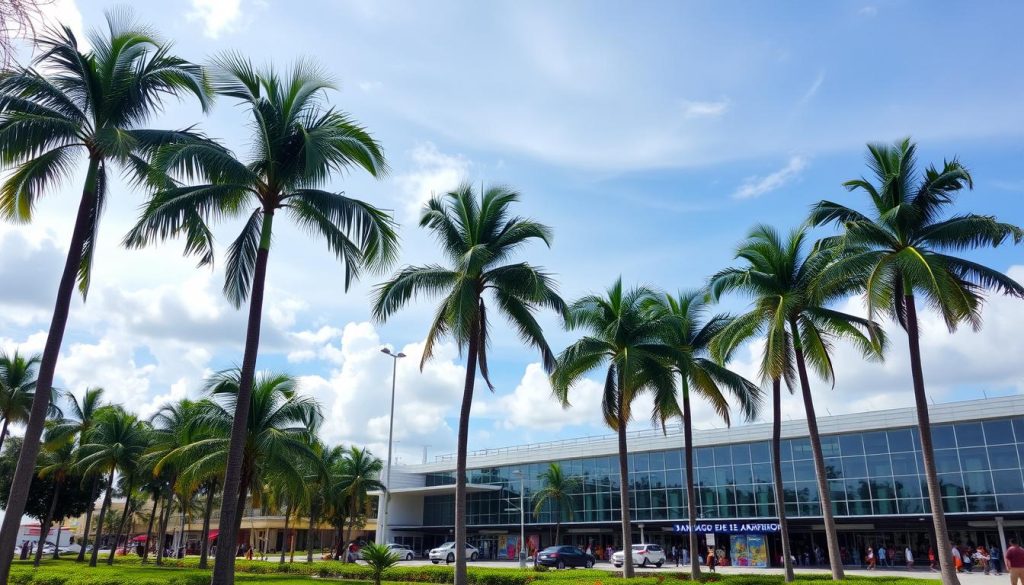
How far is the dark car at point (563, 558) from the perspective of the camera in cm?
4156

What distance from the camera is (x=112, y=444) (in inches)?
1512

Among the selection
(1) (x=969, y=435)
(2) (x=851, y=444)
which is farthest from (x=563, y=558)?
(1) (x=969, y=435)

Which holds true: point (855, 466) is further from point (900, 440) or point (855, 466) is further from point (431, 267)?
point (431, 267)

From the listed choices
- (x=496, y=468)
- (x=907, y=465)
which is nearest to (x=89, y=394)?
(x=496, y=468)

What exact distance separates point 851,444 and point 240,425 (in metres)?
38.7

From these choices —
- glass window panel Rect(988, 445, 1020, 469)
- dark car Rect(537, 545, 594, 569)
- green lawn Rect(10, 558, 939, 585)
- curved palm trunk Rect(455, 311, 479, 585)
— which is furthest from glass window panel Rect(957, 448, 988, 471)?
curved palm trunk Rect(455, 311, 479, 585)

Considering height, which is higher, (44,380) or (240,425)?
(44,380)

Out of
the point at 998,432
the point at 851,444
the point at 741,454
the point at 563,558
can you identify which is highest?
the point at 998,432

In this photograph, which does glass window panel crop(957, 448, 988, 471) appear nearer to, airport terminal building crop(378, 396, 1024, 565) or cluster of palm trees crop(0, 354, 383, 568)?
airport terminal building crop(378, 396, 1024, 565)

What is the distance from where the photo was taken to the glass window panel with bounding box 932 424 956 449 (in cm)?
3891

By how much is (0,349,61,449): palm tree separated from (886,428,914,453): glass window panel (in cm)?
4472

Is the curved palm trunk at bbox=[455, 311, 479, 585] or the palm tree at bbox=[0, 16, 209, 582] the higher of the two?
the palm tree at bbox=[0, 16, 209, 582]

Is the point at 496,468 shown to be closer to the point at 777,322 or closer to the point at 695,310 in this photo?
the point at 695,310

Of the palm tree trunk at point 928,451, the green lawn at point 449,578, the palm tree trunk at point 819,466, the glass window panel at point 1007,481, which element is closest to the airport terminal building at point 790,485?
the glass window panel at point 1007,481
